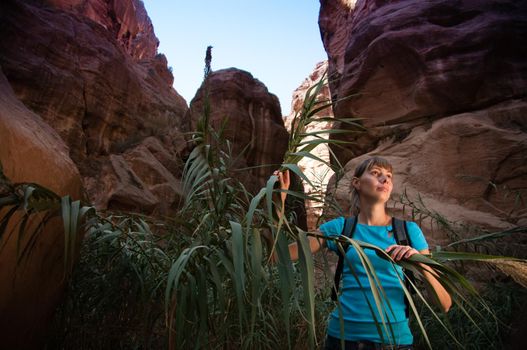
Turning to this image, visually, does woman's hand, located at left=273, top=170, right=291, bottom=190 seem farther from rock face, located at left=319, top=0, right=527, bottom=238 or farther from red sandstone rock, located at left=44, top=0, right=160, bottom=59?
red sandstone rock, located at left=44, top=0, right=160, bottom=59

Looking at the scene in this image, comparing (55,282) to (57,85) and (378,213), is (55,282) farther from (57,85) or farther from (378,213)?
(57,85)

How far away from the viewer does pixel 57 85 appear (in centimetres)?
848

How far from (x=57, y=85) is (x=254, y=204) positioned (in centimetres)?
961

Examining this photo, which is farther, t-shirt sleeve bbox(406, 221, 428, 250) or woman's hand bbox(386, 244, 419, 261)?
t-shirt sleeve bbox(406, 221, 428, 250)

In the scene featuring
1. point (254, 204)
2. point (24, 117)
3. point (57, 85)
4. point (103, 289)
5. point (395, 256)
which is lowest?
point (103, 289)

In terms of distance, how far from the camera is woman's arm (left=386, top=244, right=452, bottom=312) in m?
0.83

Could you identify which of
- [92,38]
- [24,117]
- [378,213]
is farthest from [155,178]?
[378,213]

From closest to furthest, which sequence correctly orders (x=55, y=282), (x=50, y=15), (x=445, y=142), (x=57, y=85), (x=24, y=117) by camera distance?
1. (x=55, y=282)
2. (x=24, y=117)
3. (x=445, y=142)
4. (x=57, y=85)
5. (x=50, y=15)

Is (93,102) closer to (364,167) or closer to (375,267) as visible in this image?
(364,167)

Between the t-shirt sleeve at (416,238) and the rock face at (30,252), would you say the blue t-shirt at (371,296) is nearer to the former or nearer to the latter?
the t-shirt sleeve at (416,238)

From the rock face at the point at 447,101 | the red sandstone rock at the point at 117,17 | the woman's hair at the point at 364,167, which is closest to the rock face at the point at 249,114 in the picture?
the rock face at the point at 447,101

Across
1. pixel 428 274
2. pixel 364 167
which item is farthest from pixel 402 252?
pixel 364 167

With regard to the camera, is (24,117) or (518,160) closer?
(24,117)

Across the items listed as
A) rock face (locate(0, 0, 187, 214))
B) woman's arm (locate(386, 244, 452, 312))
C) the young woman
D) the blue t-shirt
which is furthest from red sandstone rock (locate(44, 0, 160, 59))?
woman's arm (locate(386, 244, 452, 312))
